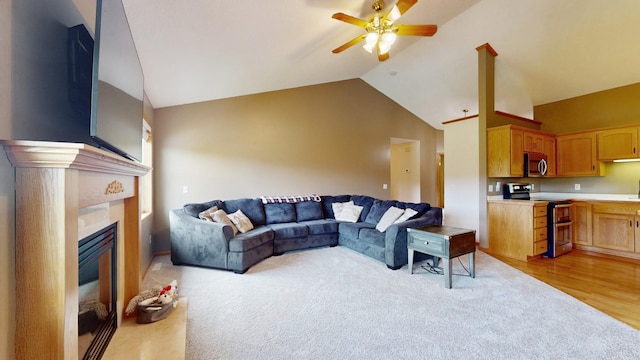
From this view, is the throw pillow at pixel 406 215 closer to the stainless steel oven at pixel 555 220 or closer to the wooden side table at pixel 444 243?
the wooden side table at pixel 444 243

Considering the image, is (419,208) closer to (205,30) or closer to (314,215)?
(314,215)

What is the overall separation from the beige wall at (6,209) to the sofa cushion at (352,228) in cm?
346

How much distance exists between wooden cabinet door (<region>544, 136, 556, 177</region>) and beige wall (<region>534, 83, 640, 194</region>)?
0.31 meters

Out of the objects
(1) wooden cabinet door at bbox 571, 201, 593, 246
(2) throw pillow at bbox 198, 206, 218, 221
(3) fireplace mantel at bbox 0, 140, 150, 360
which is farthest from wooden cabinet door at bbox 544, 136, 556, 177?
(3) fireplace mantel at bbox 0, 140, 150, 360

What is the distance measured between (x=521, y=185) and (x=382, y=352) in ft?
12.6

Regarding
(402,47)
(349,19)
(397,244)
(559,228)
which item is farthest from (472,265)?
(402,47)

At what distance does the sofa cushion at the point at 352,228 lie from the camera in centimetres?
398

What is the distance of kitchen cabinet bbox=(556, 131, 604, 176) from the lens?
159 inches

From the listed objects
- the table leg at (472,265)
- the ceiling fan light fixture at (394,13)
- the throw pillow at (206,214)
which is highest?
the ceiling fan light fixture at (394,13)

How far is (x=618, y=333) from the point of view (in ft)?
6.35

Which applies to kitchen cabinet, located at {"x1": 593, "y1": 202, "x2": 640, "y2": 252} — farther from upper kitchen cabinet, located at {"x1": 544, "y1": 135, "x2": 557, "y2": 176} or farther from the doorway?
the doorway

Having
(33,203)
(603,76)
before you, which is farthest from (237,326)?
(603,76)

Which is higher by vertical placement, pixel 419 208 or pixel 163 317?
pixel 419 208

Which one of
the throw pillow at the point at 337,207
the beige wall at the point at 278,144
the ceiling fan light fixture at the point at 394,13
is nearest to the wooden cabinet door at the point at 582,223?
the beige wall at the point at 278,144
